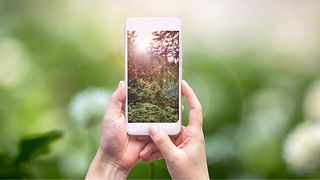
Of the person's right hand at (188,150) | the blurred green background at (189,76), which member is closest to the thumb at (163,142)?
the person's right hand at (188,150)

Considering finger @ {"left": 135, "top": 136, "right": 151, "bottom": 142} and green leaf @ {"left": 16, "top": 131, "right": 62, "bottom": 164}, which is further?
green leaf @ {"left": 16, "top": 131, "right": 62, "bottom": 164}

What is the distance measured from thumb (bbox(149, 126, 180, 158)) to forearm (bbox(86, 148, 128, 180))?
9 cm

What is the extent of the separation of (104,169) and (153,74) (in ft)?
0.65

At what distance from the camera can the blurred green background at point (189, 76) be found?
5.49 feet

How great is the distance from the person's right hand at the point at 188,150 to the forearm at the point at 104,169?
0.27 ft

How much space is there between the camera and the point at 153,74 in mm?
995

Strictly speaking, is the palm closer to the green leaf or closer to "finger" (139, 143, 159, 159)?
"finger" (139, 143, 159, 159)

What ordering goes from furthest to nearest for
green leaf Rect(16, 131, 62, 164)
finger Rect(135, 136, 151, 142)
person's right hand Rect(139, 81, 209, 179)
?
green leaf Rect(16, 131, 62, 164), finger Rect(135, 136, 151, 142), person's right hand Rect(139, 81, 209, 179)

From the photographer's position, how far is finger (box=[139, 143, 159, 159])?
3.11 feet

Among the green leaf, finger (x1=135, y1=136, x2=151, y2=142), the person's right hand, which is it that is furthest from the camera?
the green leaf

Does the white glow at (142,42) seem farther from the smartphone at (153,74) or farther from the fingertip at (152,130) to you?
the fingertip at (152,130)

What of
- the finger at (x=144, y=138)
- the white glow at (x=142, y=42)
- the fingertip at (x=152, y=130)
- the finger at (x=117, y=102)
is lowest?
the finger at (x=144, y=138)

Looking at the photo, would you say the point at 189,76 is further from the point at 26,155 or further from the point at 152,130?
the point at 152,130

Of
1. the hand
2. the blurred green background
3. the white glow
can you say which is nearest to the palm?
the hand
